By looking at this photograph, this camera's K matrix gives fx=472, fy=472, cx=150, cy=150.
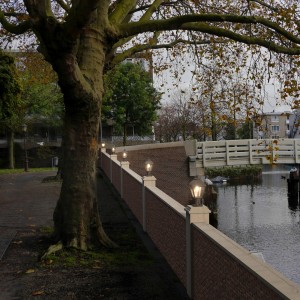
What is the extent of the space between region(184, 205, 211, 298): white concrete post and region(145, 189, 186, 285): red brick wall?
1.10ft

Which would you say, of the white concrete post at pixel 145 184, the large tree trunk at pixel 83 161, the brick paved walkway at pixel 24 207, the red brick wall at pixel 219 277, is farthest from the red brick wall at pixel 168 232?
the brick paved walkway at pixel 24 207

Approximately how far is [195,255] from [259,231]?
23635mm

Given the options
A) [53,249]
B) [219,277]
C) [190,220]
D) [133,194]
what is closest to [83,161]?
[53,249]

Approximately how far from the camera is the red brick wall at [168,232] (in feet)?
22.1

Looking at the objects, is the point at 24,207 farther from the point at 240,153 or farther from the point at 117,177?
the point at 240,153

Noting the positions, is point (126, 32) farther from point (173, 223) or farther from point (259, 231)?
point (259, 231)

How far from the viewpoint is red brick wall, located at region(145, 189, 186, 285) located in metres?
6.72

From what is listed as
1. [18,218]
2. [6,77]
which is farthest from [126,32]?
[6,77]

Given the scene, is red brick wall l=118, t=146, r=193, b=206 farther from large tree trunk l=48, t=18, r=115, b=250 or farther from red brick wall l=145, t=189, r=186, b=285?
large tree trunk l=48, t=18, r=115, b=250

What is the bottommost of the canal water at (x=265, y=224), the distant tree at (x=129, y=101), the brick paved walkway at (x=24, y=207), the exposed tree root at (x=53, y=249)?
the canal water at (x=265, y=224)

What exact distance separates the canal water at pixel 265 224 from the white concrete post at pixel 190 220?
13689mm

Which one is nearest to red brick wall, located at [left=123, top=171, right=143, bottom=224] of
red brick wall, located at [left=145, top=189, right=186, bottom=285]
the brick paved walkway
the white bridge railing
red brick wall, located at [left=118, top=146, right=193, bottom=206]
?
red brick wall, located at [left=145, top=189, right=186, bottom=285]

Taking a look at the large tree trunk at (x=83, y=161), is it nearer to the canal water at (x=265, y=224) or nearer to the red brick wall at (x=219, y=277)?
the red brick wall at (x=219, y=277)

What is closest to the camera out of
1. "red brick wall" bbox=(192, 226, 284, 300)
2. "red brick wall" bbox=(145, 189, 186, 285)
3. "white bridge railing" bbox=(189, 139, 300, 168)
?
"red brick wall" bbox=(192, 226, 284, 300)
